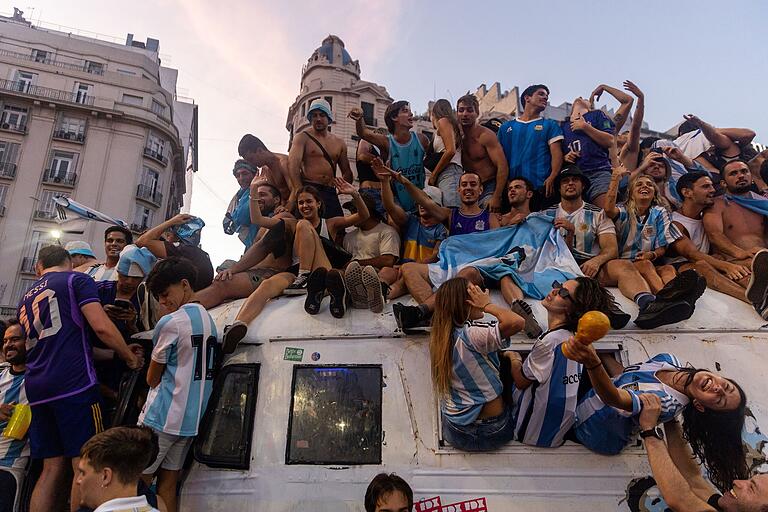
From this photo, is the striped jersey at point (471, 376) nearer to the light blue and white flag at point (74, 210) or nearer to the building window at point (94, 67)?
the light blue and white flag at point (74, 210)

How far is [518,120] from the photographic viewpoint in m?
6.05

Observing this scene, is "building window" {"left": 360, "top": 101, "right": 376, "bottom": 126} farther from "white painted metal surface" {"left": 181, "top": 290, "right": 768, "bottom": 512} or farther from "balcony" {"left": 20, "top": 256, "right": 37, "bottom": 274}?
"white painted metal surface" {"left": 181, "top": 290, "right": 768, "bottom": 512}

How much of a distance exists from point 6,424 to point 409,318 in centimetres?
301

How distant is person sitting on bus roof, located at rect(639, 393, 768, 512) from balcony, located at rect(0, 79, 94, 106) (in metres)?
31.4

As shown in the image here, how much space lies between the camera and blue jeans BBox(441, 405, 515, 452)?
2756 mm

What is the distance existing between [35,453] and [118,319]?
1.11 meters

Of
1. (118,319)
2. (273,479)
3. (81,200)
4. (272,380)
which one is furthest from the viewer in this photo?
(81,200)

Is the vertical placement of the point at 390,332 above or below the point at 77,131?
below

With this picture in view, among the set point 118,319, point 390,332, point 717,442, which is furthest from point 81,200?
point 717,442

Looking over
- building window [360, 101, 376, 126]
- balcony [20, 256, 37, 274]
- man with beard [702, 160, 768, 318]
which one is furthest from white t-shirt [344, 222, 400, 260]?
building window [360, 101, 376, 126]

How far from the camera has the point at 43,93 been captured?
83.6 feet

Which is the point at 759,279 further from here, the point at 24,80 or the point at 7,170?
the point at 24,80

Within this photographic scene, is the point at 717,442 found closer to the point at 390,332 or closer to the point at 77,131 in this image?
the point at 390,332

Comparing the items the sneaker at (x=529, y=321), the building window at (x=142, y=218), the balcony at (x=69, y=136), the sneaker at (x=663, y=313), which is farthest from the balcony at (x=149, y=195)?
the sneaker at (x=663, y=313)
